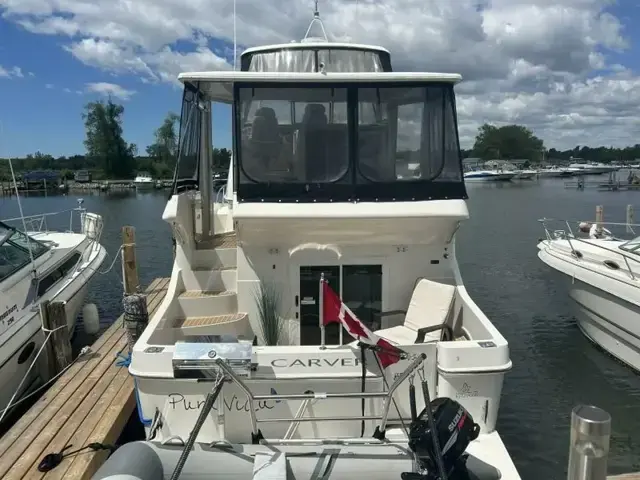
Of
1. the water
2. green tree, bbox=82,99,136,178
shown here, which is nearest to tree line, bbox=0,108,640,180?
green tree, bbox=82,99,136,178

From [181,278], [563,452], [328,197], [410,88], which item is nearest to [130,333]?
[181,278]

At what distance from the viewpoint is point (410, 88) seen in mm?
5926

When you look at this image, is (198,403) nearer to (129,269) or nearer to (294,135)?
(294,135)

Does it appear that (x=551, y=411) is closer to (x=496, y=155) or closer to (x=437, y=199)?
(x=437, y=199)

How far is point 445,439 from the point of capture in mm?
3832

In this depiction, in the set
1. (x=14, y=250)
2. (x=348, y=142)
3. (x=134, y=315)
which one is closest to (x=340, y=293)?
(x=348, y=142)

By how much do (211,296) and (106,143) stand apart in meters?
96.7

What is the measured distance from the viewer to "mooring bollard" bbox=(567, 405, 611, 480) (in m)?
2.58

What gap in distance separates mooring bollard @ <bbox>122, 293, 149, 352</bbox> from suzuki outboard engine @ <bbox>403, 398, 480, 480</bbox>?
4516 millimetres

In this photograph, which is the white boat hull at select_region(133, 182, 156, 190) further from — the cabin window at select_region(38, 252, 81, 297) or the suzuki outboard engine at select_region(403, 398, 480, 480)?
the suzuki outboard engine at select_region(403, 398, 480, 480)

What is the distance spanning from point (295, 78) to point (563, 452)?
5.77 meters

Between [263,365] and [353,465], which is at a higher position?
[263,365]

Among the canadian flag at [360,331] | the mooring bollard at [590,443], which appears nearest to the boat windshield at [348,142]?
the canadian flag at [360,331]

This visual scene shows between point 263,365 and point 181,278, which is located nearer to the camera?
point 263,365
